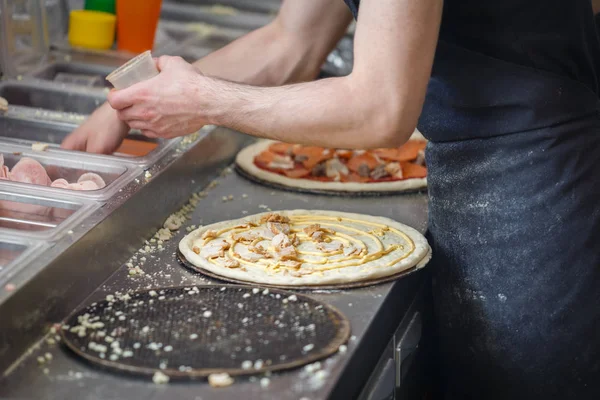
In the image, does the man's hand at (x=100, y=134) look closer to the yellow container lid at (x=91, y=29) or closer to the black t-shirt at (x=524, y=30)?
the black t-shirt at (x=524, y=30)

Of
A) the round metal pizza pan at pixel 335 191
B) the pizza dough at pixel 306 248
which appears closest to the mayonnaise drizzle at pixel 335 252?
the pizza dough at pixel 306 248

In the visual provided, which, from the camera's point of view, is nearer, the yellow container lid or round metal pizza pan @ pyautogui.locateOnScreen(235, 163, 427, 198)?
round metal pizza pan @ pyautogui.locateOnScreen(235, 163, 427, 198)

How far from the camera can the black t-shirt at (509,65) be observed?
1993 millimetres

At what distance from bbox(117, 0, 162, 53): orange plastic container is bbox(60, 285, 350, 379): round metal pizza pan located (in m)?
1.57

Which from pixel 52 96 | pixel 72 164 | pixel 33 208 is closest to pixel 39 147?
pixel 72 164

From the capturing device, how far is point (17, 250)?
1761 mm

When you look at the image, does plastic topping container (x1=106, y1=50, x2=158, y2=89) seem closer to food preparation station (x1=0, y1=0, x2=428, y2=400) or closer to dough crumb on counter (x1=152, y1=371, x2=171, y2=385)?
food preparation station (x1=0, y1=0, x2=428, y2=400)

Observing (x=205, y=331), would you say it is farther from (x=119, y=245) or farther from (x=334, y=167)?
(x=334, y=167)

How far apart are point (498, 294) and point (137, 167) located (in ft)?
3.08

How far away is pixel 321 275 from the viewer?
1.87 meters

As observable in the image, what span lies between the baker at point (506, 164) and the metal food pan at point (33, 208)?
0.26 m

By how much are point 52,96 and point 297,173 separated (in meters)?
0.84

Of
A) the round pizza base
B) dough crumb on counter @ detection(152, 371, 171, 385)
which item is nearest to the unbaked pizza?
the round pizza base

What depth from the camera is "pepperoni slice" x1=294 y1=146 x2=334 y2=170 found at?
2666 mm
